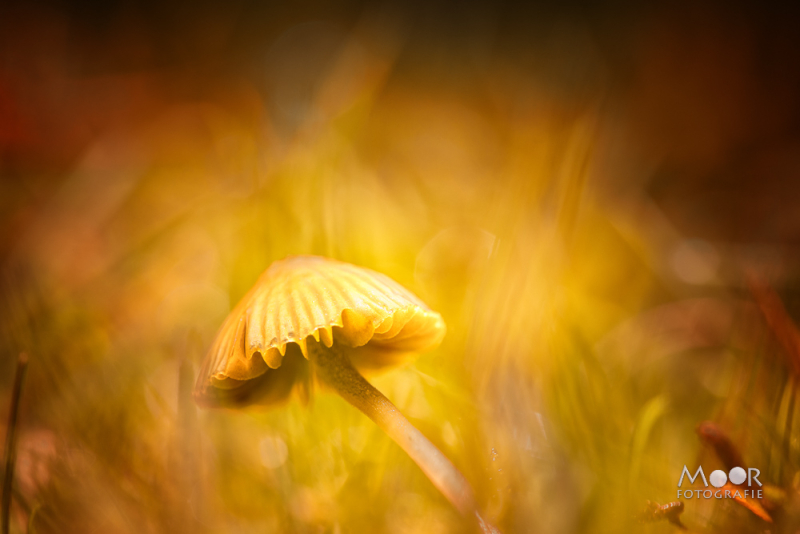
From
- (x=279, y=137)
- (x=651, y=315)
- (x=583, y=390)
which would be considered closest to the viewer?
(x=583, y=390)

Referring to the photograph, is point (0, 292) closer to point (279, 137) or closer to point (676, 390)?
point (279, 137)

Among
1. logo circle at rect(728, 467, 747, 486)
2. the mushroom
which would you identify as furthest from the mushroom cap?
logo circle at rect(728, 467, 747, 486)

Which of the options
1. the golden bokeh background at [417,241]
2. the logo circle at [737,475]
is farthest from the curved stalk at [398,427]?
the logo circle at [737,475]

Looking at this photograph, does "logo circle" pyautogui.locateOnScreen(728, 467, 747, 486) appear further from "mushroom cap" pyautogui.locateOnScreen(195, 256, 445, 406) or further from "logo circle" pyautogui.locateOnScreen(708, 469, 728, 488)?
"mushroom cap" pyautogui.locateOnScreen(195, 256, 445, 406)

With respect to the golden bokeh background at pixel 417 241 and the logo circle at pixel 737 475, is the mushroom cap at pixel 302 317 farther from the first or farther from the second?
the logo circle at pixel 737 475

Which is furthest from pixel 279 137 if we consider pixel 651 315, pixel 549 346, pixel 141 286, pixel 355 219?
pixel 651 315

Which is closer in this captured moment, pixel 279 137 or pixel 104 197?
pixel 279 137

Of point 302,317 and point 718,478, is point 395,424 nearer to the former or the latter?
point 302,317
